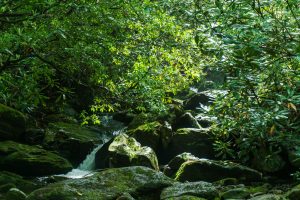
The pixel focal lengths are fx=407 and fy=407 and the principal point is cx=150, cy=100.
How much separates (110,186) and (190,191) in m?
1.90

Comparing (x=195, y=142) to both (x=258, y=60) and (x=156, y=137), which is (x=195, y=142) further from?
(x=258, y=60)

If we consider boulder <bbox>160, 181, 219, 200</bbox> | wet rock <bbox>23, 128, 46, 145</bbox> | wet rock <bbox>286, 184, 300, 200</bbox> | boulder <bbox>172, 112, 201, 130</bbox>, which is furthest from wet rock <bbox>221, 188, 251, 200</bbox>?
wet rock <bbox>23, 128, 46, 145</bbox>

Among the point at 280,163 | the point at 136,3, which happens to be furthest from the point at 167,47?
the point at 280,163

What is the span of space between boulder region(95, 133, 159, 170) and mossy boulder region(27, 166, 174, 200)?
318 centimetres

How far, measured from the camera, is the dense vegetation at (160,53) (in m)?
4.20

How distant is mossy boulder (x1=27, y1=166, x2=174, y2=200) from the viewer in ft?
29.2

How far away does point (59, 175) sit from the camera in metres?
13.8

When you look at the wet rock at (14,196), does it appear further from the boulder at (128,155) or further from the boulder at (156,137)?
the boulder at (156,137)

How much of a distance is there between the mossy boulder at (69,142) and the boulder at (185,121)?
3.78m

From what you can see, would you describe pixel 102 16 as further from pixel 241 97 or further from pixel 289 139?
pixel 289 139

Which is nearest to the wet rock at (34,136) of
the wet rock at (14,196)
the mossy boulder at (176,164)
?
the mossy boulder at (176,164)

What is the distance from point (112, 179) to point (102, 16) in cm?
472

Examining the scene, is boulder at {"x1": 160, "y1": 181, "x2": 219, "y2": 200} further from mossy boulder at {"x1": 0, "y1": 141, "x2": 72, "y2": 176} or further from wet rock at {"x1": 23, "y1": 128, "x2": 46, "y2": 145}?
wet rock at {"x1": 23, "y1": 128, "x2": 46, "y2": 145}

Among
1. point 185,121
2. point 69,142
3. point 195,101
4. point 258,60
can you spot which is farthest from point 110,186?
point 195,101
